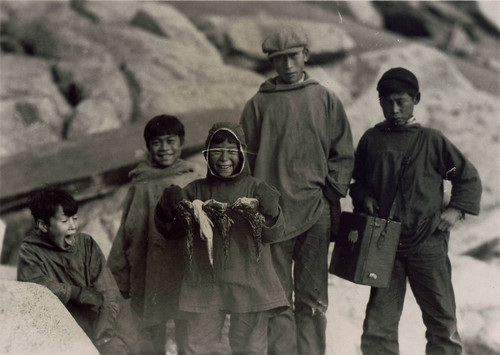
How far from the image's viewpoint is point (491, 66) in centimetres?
690

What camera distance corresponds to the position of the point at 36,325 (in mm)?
4137

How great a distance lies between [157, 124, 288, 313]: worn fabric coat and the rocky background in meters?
1.11


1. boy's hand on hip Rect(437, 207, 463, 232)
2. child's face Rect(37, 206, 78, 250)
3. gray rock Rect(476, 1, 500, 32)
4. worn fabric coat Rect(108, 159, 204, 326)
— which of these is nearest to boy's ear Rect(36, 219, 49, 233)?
child's face Rect(37, 206, 78, 250)

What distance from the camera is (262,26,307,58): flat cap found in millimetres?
4766

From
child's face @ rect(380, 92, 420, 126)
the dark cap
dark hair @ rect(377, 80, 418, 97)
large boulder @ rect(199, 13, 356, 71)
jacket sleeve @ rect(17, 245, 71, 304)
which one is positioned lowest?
jacket sleeve @ rect(17, 245, 71, 304)

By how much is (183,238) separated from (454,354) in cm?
173

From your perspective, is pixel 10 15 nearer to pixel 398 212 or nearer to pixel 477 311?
pixel 398 212

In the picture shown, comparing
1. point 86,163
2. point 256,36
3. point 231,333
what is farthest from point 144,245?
point 256,36

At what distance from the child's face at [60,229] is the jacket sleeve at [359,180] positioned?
5.46 feet

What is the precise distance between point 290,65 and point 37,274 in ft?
6.25

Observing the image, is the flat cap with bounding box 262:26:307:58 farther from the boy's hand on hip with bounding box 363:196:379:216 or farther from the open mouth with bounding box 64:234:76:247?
the open mouth with bounding box 64:234:76:247

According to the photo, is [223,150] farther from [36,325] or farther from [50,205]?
[36,325]

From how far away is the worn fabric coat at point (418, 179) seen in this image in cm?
466

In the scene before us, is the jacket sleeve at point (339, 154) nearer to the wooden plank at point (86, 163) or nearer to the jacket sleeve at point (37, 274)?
the wooden plank at point (86, 163)
